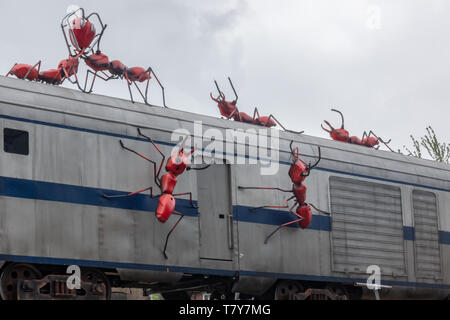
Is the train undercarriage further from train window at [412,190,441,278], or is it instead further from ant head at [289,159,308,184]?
train window at [412,190,441,278]

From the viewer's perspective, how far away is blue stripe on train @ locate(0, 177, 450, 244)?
12773 mm

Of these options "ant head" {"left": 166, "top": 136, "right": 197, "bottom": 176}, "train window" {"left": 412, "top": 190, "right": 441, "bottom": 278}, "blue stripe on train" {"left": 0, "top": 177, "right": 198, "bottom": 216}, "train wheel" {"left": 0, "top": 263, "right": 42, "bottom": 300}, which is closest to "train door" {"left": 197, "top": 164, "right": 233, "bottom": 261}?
"blue stripe on train" {"left": 0, "top": 177, "right": 198, "bottom": 216}

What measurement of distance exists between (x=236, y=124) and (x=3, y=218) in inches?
228

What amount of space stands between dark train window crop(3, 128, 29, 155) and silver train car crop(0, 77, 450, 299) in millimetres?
17

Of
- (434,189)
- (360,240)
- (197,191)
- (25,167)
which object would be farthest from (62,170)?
(434,189)

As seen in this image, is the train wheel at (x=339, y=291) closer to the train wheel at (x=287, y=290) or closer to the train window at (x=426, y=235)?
the train wheel at (x=287, y=290)

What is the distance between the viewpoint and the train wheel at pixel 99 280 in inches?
535

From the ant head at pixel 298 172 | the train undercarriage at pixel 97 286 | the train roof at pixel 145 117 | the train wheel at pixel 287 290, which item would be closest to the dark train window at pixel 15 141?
the train roof at pixel 145 117

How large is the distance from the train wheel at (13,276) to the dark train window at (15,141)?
5.51 ft

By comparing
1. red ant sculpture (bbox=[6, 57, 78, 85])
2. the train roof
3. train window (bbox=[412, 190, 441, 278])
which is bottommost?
train window (bbox=[412, 190, 441, 278])

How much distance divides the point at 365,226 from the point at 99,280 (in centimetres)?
606

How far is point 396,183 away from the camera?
1836cm
